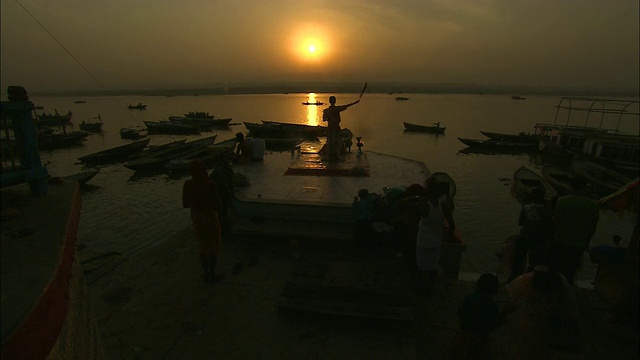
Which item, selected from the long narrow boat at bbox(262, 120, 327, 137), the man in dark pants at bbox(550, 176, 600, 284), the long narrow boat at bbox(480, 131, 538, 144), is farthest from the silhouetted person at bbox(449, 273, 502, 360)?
the long narrow boat at bbox(480, 131, 538, 144)

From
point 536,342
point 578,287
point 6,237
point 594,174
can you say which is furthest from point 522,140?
point 6,237

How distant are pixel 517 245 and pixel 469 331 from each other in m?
2.97

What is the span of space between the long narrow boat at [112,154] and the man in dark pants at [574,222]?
3189cm

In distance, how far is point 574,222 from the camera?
530cm

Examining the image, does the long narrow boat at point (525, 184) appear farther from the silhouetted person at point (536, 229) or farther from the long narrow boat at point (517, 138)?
the long narrow boat at point (517, 138)

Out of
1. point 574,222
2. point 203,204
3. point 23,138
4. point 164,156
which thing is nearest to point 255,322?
point 203,204

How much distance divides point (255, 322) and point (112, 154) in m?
29.1

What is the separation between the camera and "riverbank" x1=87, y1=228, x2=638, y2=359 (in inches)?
182

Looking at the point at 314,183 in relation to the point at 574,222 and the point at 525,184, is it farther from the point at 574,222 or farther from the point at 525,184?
the point at 525,184

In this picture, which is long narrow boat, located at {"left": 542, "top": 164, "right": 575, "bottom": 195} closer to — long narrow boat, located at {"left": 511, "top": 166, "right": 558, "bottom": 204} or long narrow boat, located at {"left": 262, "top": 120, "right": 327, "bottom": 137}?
long narrow boat, located at {"left": 511, "top": 166, "right": 558, "bottom": 204}

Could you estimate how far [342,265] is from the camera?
6145mm

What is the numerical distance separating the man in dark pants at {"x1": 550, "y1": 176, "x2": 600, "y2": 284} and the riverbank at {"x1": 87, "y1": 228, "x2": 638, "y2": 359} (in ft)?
3.00

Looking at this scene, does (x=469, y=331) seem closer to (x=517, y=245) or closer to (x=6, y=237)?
(x=517, y=245)

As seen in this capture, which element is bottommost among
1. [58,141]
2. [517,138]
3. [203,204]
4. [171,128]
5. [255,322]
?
[58,141]
